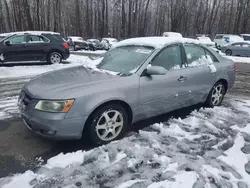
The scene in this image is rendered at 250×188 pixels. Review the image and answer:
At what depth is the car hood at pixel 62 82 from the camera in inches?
128

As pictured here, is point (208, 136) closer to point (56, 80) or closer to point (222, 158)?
point (222, 158)

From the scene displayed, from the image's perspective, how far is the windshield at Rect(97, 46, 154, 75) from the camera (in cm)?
394

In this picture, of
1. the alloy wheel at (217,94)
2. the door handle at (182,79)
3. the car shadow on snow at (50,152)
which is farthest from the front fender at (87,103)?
the alloy wheel at (217,94)

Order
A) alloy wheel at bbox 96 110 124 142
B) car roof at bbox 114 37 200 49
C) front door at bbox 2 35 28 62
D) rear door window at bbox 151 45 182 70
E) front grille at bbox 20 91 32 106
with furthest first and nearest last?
front door at bbox 2 35 28 62 < car roof at bbox 114 37 200 49 < rear door window at bbox 151 45 182 70 < alloy wheel at bbox 96 110 124 142 < front grille at bbox 20 91 32 106

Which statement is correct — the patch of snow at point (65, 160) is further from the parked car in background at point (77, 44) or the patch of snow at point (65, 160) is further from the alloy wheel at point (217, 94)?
the parked car in background at point (77, 44)

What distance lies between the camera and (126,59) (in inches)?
165

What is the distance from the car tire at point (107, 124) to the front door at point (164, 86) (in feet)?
1.30

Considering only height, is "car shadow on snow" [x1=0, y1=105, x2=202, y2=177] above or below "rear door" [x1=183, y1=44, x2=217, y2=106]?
below

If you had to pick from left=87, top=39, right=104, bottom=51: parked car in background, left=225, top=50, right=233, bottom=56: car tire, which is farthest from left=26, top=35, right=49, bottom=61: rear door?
left=225, top=50, right=233, bottom=56: car tire

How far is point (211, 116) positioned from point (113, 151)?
2.38 m

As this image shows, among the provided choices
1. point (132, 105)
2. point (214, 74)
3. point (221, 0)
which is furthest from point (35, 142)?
point (221, 0)

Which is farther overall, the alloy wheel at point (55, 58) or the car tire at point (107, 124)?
the alloy wheel at point (55, 58)

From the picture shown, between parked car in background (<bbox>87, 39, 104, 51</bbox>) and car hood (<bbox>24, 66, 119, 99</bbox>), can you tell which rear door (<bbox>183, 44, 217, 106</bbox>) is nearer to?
car hood (<bbox>24, 66, 119, 99</bbox>)

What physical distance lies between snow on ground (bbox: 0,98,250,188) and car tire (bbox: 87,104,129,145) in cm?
13
